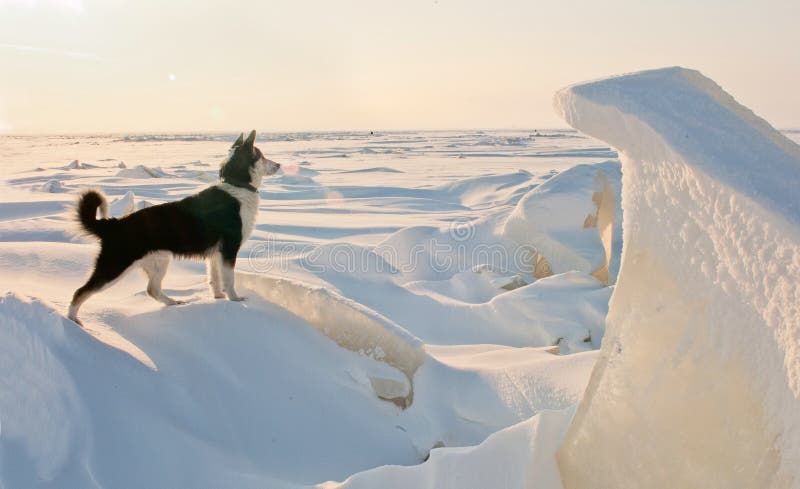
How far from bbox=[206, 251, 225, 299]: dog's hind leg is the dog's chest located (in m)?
0.29

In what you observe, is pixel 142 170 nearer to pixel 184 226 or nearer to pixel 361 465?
pixel 184 226

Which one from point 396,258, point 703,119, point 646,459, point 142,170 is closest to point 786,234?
point 703,119

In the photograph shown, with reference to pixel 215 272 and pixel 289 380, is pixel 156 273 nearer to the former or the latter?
pixel 215 272

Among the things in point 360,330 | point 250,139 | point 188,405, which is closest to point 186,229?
point 250,139

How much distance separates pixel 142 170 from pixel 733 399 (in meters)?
13.8

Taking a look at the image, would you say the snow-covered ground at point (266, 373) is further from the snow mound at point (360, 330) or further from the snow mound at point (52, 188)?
the snow mound at point (52, 188)

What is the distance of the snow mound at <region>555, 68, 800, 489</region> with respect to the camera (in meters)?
0.81

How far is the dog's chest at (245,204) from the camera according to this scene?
3.35m

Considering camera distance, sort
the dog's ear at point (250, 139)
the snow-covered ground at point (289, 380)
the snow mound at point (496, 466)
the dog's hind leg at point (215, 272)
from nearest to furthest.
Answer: the snow mound at point (496, 466) < the snow-covered ground at point (289, 380) < the dog's hind leg at point (215, 272) < the dog's ear at point (250, 139)

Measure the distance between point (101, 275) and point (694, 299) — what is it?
2560mm

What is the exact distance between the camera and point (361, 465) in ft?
5.87

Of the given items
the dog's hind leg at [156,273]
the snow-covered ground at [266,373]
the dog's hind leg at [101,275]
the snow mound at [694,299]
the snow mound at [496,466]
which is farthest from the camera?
the dog's hind leg at [156,273]

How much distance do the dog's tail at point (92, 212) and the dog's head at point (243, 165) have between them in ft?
3.04

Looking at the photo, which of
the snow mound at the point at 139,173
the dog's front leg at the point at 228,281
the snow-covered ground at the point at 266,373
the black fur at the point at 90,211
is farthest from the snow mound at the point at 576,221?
the snow mound at the point at 139,173
